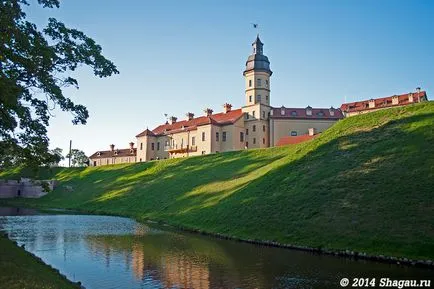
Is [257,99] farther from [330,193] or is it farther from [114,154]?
[114,154]

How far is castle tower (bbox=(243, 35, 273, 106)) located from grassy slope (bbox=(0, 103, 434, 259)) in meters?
26.3

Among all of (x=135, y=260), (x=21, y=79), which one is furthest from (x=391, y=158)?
(x=21, y=79)

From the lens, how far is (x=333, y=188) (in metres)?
31.7

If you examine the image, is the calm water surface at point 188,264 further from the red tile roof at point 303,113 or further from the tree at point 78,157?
the tree at point 78,157

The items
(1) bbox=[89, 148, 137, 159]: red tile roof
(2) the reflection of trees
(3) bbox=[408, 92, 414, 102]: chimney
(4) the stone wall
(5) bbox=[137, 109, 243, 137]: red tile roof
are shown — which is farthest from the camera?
(1) bbox=[89, 148, 137, 159]: red tile roof

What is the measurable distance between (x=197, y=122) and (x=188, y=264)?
7198 cm

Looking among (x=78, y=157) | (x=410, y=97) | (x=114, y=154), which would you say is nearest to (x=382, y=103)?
(x=410, y=97)

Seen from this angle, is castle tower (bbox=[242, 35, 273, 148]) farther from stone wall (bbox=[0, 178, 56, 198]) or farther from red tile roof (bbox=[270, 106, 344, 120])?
stone wall (bbox=[0, 178, 56, 198])

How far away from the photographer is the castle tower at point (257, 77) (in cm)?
Result: 8331

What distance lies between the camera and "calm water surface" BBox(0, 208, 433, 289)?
17219 mm

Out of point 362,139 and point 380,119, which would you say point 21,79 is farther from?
point 380,119

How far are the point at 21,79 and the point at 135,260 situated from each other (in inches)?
459

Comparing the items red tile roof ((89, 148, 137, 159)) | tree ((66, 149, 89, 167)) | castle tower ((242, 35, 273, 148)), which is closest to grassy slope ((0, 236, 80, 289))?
castle tower ((242, 35, 273, 148))

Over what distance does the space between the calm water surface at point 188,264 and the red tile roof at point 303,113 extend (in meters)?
55.7
